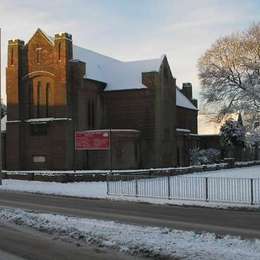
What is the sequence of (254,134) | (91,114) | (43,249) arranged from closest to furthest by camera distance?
(43,249) → (254,134) → (91,114)

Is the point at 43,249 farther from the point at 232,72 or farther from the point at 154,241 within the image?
the point at 232,72

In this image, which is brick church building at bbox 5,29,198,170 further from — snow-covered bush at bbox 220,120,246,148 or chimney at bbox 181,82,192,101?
chimney at bbox 181,82,192,101

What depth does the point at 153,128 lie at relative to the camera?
60594mm

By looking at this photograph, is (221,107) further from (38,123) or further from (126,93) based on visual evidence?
(38,123)

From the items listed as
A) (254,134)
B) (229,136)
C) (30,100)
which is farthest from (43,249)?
(229,136)

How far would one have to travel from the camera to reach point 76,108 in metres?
55.7

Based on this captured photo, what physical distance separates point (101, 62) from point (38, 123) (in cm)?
1382

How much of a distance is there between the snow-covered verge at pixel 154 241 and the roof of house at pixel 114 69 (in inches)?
1744

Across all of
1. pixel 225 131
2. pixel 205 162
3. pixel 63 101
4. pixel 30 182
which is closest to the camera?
pixel 30 182

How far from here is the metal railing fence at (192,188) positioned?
82.7 feet

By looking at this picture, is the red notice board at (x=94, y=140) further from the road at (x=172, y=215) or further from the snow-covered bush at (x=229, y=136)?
the snow-covered bush at (x=229, y=136)

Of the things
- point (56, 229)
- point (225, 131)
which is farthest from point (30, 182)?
point (225, 131)

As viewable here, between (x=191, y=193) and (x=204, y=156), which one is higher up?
(x=204, y=156)

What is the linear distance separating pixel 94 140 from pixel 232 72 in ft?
65.8
